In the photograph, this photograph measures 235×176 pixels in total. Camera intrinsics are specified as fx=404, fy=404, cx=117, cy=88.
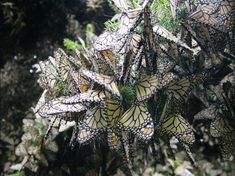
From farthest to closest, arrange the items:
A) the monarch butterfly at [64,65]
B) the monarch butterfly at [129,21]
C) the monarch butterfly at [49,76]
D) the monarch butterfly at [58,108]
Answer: the monarch butterfly at [49,76] < the monarch butterfly at [64,65] < the monarch butterfly at [58,108] < the monarch butterfly at [129,21]

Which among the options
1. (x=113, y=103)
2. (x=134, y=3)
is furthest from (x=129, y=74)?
(x=134, y=3)

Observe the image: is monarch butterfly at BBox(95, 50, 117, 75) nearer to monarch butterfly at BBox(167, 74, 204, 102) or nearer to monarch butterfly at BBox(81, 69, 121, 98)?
monarch butterfly at BBox(81, 69, 121, 98)

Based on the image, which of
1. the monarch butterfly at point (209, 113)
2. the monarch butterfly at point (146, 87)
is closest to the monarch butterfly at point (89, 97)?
the monarch butterfly at point (146, 87)

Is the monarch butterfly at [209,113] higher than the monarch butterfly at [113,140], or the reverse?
the monarch butterfly at [209,113]

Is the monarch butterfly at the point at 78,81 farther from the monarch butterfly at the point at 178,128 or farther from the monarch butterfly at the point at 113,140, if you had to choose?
the monarch butterfly at the point at 178,128

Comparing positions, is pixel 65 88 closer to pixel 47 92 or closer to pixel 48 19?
pixel 47 92

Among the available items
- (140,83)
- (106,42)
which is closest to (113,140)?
(140,83)

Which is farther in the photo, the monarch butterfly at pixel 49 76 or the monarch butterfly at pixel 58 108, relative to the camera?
the monarch butterfly at pixel 49 76
